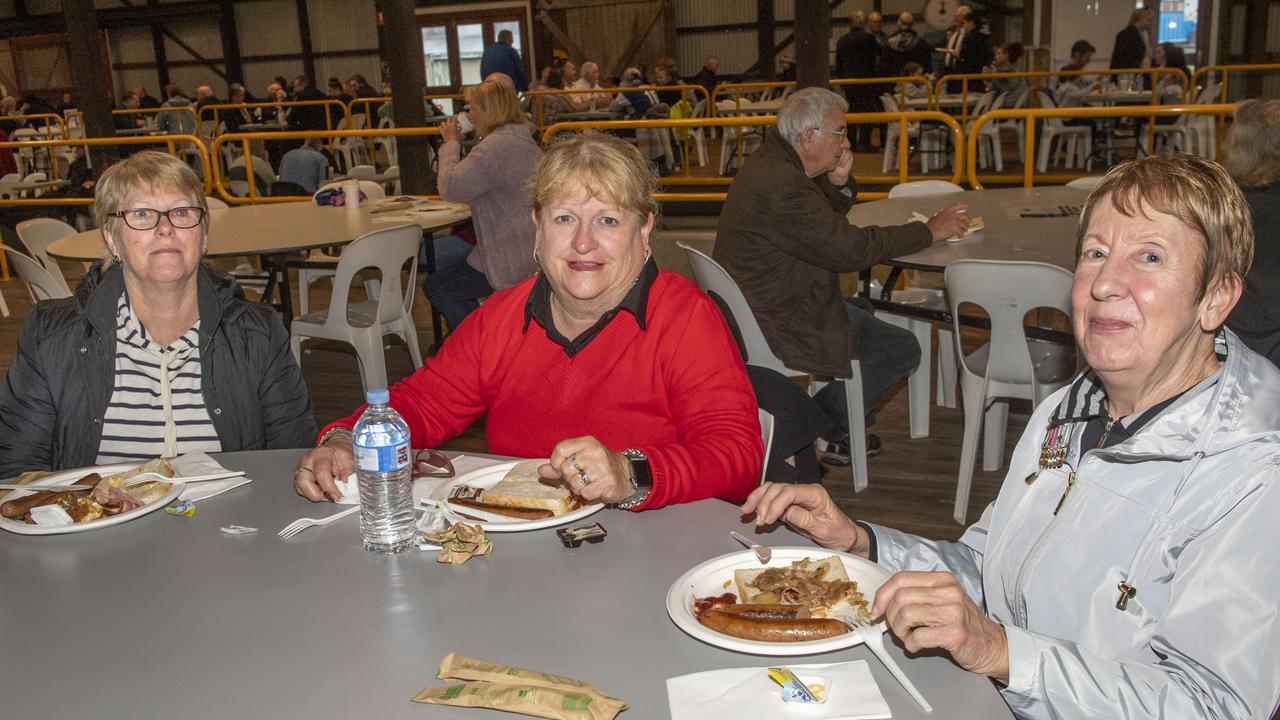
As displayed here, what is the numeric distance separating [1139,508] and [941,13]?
15.7m

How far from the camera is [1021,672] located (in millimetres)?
1134

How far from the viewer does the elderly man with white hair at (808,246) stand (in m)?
3.64

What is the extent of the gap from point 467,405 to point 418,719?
3.57 feet

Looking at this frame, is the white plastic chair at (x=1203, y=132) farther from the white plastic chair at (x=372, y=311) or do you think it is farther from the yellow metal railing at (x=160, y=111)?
the yellow metal railing at (x=160, y=111)

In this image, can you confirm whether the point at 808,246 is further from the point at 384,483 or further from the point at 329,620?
the point at 329,620

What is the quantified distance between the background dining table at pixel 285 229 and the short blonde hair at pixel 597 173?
252 centimetres

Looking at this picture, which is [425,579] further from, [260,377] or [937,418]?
[937,418]

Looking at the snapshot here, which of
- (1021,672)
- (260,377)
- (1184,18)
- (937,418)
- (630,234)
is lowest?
(937,418)

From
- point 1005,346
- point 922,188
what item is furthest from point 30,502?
point 922,188

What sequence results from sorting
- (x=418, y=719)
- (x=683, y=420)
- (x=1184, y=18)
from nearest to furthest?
(x=418, y=719), (x=683, y=420), (x=1184, y=18)

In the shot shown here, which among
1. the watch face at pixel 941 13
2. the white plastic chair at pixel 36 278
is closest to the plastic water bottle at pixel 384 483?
the white plastic chair at pixel 36 278

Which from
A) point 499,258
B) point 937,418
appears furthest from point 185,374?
point 937,418

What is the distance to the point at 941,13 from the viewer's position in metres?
15.3

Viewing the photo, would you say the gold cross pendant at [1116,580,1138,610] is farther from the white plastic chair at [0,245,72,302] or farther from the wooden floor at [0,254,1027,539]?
the white plastic chair at [0,245,72,302]
